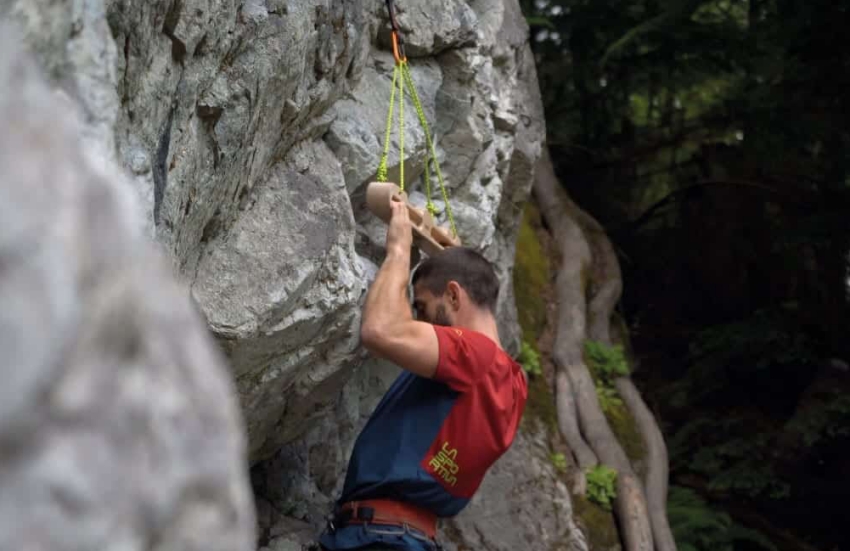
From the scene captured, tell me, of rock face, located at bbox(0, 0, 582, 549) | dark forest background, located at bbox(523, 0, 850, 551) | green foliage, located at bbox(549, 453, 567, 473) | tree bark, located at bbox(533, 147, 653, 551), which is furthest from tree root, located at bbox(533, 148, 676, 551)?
rock face, located at bbox(0, 0, 582, 549)

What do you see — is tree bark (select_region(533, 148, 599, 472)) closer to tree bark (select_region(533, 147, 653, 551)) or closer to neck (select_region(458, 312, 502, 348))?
tree bark (select_region(533, 147, 653, 551))

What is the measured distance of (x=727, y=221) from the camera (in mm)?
10117

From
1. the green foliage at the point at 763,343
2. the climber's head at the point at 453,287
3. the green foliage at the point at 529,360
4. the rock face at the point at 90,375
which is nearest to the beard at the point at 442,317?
the climber's head at the point at 453,287

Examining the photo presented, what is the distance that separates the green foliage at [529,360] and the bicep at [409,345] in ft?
11.9

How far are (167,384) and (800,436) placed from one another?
24.1 feet

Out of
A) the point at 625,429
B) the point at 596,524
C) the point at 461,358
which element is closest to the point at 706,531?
the point at 625,429

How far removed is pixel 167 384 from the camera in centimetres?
108

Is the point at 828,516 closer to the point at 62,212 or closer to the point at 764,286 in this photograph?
the point at 764,286

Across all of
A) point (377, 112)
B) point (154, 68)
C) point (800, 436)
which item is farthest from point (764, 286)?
point (154, 68)

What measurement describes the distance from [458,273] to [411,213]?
331 millimetres

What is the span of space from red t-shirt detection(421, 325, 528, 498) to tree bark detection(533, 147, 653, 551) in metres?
2.90

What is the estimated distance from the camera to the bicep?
11.0 feet

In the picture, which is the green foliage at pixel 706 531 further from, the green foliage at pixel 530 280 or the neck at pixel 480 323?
the neck at pixel 480 323

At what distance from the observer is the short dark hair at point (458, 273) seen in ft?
12.4
